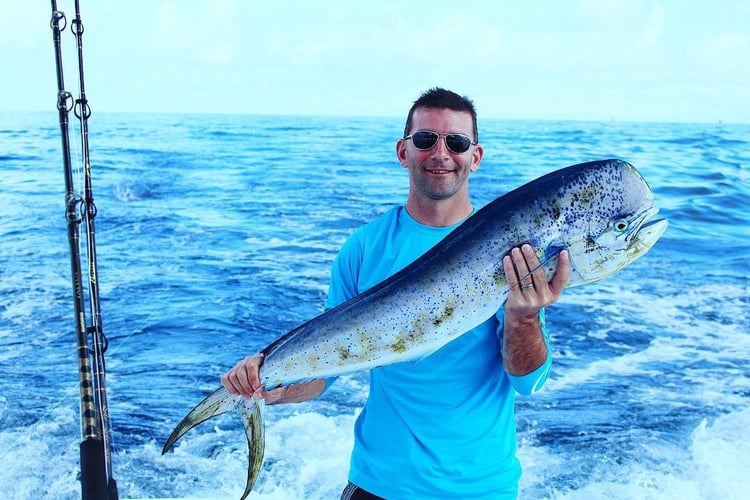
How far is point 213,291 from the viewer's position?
25.8 feet

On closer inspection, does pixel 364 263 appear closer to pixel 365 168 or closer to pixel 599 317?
pixel 599 317

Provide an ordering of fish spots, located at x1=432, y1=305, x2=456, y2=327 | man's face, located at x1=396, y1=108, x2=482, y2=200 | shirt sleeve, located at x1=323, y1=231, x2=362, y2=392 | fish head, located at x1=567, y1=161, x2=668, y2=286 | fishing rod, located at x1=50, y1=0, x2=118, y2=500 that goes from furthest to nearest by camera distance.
Result: fishing rod, located at x1=50, y1=0, x2=118, y2=500 → shirt sleeve, located at x1=323, y1=231, x2=362, y2=392 → man's face, located at x1=396, y1=108, x2=482, y2=200 → fish spots, located at x1=432, y1=305, x2=456, y2=327 → fish head, located at x1=567, y1=161, x2=668, y2=286

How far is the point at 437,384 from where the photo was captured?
1.77m

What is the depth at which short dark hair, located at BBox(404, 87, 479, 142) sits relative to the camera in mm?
1842

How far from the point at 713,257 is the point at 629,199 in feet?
30.3

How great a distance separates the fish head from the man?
0.28 metres

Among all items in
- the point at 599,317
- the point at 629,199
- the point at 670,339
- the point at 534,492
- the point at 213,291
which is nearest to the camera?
the point at 629,199

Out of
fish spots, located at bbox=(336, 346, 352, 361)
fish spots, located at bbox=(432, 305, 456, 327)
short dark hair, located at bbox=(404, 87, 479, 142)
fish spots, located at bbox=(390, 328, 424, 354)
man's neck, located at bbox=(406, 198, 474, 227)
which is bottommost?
fish spots, located at bbox=(336, 346, 352, 361)

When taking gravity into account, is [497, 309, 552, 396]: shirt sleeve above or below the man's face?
below

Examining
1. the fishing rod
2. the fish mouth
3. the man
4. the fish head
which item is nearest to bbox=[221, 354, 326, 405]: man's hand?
the man

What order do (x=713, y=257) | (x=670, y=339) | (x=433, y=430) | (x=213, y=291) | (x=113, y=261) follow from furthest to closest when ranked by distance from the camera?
(x=713, y=257)
(x=113, y=261)
(x=213, y=291)
(x=670, y=339)
(x=433, y=430)

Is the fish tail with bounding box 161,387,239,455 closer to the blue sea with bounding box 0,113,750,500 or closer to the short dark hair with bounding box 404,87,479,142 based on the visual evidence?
the blue sea with bounding box 0,113,750,500

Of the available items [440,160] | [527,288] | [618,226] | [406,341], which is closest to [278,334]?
[440,160]

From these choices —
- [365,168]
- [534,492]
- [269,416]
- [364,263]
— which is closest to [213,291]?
[269,416]
